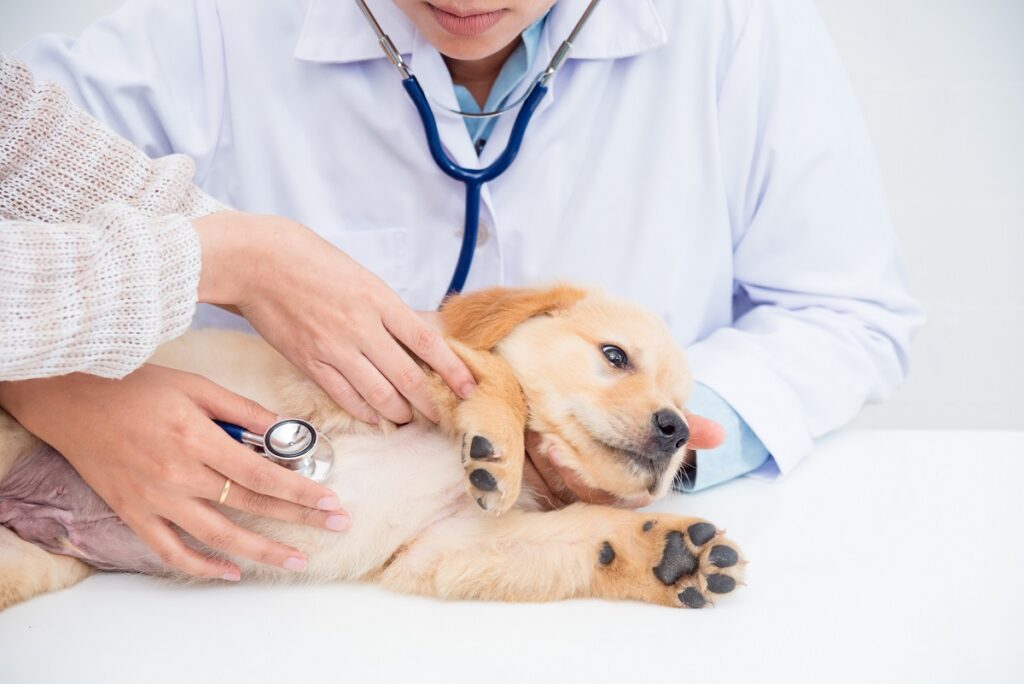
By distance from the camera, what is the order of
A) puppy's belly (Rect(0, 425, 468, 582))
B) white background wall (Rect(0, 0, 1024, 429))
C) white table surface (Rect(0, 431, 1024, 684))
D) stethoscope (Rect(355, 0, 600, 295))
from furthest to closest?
white background wall (Rect(0, 0, 1024, 429))
stethoscope (Rect(355, 0, 600, 295))
puppy's belly (Rect(0, 425, 468, 582))
white table surface (Rect(0, 431, 1024, 684))

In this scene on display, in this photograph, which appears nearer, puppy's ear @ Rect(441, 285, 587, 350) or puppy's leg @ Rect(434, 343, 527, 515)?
puppy's leg @ Rect(434, 343, 527, 515)

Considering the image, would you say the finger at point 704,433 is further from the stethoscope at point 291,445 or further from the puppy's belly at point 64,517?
the puppy's belly at point 64,517

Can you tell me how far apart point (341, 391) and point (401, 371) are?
0.33ft

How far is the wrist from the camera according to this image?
1.25 meters

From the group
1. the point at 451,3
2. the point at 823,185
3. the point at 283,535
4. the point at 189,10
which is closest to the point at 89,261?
the point at 283,535

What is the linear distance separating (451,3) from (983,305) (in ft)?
7.44

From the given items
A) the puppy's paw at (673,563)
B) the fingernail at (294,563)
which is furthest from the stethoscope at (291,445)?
the puppy's paw at (673,563)

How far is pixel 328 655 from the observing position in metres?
1.07

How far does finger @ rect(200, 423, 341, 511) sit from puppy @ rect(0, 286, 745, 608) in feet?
0.20

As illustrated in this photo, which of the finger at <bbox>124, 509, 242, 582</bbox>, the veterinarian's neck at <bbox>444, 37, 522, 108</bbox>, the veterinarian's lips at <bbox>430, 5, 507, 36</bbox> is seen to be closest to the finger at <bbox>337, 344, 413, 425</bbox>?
the finger at <bbox>124, 509, 242, 582</bbox>

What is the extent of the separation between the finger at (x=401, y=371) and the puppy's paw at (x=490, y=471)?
16 centimetres

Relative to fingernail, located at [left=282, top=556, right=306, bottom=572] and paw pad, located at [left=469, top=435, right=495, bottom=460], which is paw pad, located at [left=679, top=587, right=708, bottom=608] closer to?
paw pad, located at [left=469, top=435, right=495, bottom=460]

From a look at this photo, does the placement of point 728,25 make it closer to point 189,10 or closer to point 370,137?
point 370,137

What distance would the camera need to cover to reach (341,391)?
134 centimetres
